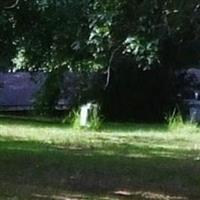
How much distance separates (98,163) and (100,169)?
3.03ft

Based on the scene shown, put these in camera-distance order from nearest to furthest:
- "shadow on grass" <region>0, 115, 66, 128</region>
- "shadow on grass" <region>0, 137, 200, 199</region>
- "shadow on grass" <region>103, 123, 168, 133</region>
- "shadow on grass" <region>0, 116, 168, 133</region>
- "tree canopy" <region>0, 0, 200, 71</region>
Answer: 1. "tree canopy" <region>0, 0, 200, 71</region>
2. "shadow on grass" <region>0, 137, 200, 199</region>
3. "shadow on grass" <region>103, 123, 168, 133</region>
4. "shadow on grass" <region>0, 116, 168, 133</region>
5. "shadow on grass" <region>0, 115, 66, 128</region>

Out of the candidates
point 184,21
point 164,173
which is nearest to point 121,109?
point 164,173

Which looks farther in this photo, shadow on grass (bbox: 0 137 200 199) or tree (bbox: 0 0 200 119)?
shadow on grass (bbox: 0 137 200 199)

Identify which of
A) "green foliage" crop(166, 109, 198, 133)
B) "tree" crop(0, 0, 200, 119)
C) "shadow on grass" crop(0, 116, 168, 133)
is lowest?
"shadow on grass" crop(0, 116, 168, 133)

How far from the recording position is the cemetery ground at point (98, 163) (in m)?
11.9

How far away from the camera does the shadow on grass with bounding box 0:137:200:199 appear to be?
12.1 m

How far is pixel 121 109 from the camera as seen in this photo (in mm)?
27969

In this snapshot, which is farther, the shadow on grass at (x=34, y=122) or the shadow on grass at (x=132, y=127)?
the shadow on grass at (x=34, y=122)

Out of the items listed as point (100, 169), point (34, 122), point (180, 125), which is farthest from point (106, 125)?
point (100, 169)

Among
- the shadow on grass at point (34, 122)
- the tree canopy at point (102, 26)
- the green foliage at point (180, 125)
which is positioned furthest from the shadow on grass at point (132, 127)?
the tree canopy at point (102, 26)

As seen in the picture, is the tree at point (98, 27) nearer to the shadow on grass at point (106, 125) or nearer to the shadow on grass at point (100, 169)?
the shadow on grass at point (100, 169)

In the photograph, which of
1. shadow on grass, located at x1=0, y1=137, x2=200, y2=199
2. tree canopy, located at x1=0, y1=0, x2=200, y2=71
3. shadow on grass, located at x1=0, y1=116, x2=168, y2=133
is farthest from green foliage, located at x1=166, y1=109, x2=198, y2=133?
tree canopy, located at x1=0, y1=0, x2=200, y2=71

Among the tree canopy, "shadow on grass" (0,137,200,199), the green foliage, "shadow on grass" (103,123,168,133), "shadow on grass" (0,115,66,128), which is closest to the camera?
the tree canopy

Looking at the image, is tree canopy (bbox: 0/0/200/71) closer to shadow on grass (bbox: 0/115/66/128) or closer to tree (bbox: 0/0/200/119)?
tree (bbox: 0/0/200/119)
